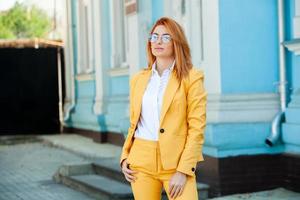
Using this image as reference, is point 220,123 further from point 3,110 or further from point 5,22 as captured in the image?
point 5,22

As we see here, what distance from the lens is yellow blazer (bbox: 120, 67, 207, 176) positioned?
3594mm

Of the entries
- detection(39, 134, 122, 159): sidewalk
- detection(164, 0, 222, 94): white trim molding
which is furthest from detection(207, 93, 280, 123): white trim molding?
detection(39, 134, 122, 159): sidewalk

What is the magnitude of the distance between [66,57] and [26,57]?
1.51 m

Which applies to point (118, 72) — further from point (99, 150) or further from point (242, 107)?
point (242, 107)

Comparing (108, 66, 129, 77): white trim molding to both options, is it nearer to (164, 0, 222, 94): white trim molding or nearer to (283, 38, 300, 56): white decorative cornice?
(164, 0, 222, 94): white trim molding

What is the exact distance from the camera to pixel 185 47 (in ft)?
12.1

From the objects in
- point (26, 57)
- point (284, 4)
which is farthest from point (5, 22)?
point (284, 4)

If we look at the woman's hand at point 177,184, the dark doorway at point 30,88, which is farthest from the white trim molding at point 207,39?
the dark doorway at point 30,88

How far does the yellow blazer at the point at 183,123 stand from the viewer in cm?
359

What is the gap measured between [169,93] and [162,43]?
288 mm

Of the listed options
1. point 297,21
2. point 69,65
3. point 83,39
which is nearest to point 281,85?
point 297,21

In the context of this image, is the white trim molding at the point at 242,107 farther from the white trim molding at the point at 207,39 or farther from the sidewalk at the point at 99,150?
the sidewalk at the point at 99,150

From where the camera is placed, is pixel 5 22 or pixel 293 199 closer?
pixel 293 199

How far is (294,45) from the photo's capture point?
6969 mm
